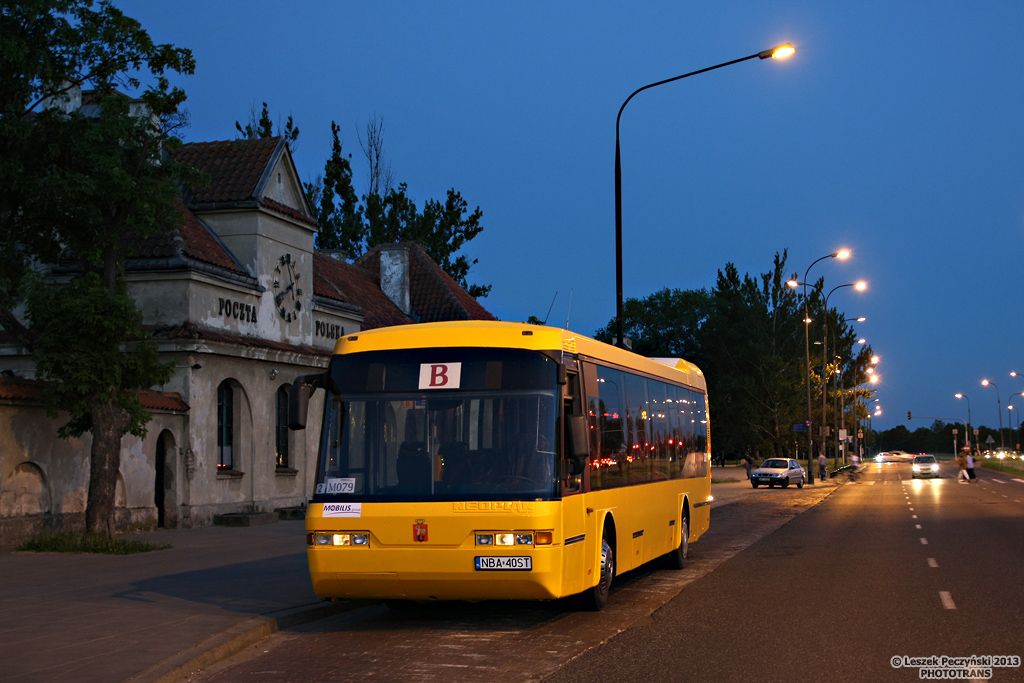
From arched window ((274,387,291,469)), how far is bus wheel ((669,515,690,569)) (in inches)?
574

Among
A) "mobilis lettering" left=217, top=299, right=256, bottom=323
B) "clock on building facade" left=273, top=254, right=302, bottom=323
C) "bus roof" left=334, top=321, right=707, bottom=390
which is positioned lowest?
"bus roof" left=334, top=321, right=707, bottom=390

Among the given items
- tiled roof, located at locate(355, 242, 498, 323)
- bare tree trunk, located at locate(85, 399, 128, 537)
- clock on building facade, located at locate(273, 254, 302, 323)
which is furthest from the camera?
→ tiled roof, located at locate(355, 242, 498, 323)

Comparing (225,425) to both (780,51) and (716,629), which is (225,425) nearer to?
(780,51)

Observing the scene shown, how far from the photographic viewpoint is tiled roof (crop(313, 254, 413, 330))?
39.4 m

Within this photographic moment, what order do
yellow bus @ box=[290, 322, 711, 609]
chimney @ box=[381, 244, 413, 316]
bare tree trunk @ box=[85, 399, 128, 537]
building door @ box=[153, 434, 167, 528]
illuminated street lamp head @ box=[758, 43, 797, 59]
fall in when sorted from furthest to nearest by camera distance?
chimney @ box=[381, 244, 413, 316]
building door @ box=[153, 434, 167, 528]
illuminated street lamp head @ box=[758, 43, 797, 59]
bare tree trunk @ box=[85, 399, 128, 537]
yellow bus @ box=[290, 322, 711, 609]

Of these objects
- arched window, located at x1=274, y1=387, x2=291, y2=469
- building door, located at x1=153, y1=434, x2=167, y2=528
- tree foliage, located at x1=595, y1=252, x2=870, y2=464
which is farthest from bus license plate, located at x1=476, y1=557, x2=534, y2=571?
tree foliage, located at x1=595, y1=252, x2=870, y2=464

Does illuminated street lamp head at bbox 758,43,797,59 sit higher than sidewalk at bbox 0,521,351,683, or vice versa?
illuminated street lamp head at bbox 758,43,797,59

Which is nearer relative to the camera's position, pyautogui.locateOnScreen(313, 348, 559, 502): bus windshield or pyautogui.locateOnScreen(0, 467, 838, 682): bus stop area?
pyautogui.locateOnScreen(0, 467, 838, 682): bus stop area

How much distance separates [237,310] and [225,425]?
9.09ft

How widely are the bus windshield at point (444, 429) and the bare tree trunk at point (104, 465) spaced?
32.8 ft

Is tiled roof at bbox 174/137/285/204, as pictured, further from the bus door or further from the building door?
the bus door

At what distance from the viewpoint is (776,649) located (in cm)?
977

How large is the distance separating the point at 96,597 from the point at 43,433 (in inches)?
340

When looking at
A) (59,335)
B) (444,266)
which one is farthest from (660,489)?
(444,266)
